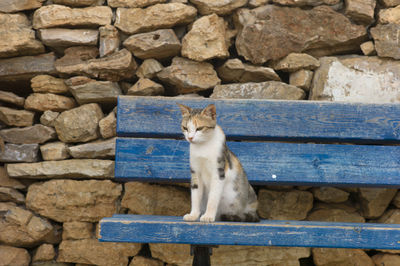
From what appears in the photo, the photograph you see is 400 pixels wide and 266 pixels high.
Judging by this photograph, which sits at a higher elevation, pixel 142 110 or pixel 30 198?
pixel 142 110

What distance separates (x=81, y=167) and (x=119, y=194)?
309 mm

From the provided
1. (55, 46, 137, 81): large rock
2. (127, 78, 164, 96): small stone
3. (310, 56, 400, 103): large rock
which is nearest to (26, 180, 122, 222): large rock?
(127, 78, 164, 96): small stone

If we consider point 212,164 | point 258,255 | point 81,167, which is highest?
point 212,164

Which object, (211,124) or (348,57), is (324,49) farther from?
(211,124)

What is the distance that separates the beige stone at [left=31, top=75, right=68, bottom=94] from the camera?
2.92m

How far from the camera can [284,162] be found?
2.65 metres

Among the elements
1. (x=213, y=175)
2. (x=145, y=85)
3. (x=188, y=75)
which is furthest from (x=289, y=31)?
(x=213, y=175)

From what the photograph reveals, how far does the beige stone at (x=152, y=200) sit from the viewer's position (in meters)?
2.81

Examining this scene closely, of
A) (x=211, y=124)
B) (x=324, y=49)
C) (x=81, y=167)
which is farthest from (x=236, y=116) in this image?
(x=81, y=167)

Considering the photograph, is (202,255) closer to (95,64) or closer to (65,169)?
(65,169)

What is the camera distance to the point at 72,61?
9.64 feet

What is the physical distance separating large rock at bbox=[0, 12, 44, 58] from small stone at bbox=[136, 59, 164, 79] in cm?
71

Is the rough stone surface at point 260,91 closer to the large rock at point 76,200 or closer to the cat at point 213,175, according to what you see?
the cat at point 213,175

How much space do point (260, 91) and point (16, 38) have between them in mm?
1714
